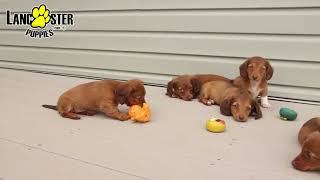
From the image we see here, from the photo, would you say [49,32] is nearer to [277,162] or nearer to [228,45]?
[228,45]

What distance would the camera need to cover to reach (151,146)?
7.13ft

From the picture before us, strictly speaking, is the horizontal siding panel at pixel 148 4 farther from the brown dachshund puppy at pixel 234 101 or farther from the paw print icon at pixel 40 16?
the brown dachshund puppy at pixel 234 101

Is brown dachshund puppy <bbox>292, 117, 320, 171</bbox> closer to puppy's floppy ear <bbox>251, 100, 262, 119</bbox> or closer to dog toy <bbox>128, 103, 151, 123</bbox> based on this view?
puppy's floppy ear <bbox>251, 100, 262, 119</bbox>

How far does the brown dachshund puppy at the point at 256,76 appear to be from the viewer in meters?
2.77

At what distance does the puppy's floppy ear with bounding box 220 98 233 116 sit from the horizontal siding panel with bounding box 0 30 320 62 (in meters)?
0.76

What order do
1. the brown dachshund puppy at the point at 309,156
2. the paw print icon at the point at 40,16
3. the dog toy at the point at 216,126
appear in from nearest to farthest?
the brown dachshund puppy at the point at 309,156 < the dog toy at the point at 216,126 < the paw print icon at the point at 40,16

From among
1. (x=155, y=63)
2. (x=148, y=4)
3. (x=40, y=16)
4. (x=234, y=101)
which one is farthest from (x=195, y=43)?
(x=40, y=16)

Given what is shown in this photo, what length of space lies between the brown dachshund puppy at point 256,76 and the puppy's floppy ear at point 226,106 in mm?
248

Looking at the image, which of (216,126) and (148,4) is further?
(148,4)

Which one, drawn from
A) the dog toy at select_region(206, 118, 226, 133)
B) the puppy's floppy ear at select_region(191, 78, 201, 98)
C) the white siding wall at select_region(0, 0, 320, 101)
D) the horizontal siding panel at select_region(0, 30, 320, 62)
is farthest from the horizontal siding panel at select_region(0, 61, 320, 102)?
the dog toy at select_region(206, 118, 226, 133)

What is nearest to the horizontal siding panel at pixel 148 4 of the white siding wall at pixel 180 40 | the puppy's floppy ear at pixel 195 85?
the white siding wall at pixel 180 40

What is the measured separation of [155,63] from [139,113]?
137 centimetres

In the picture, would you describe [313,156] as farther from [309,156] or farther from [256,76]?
[256,76]

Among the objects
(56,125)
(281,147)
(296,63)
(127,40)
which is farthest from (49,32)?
(281,147)
